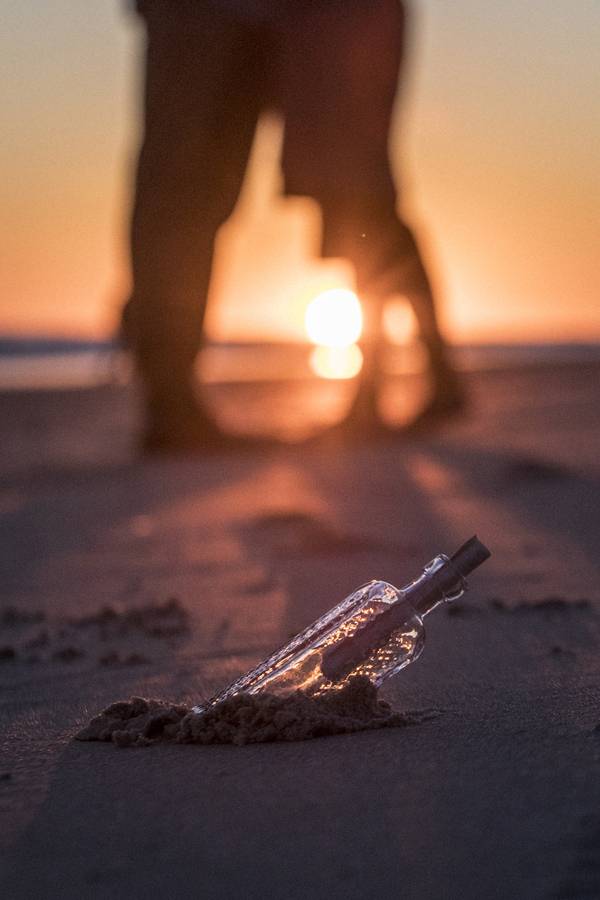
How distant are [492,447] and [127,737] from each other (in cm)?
413

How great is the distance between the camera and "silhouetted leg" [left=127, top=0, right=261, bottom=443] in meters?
5.42

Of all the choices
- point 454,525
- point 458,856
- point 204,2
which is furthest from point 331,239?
point 458,856

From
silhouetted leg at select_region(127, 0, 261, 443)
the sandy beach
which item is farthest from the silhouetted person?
the sandy beach

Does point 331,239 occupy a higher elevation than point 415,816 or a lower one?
higher

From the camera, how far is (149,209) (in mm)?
5594

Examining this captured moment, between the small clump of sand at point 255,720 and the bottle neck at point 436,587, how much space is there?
13 centimetres

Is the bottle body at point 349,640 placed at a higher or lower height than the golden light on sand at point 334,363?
higher

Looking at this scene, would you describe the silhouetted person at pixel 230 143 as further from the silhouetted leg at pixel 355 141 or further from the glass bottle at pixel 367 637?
the glass bottle at pixel 367 637

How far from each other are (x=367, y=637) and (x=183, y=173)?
417 cm

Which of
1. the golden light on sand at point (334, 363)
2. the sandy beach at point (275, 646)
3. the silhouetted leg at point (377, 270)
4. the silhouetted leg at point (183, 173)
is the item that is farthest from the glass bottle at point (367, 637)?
the golden light on sand at point (334, 363)

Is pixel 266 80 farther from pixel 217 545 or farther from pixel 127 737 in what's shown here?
pixel 127 737

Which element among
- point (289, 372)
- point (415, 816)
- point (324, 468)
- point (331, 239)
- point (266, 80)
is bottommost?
point (289, 372)

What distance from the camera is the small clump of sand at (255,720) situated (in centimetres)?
160

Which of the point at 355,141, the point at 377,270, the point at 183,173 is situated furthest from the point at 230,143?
the point at 377,270
